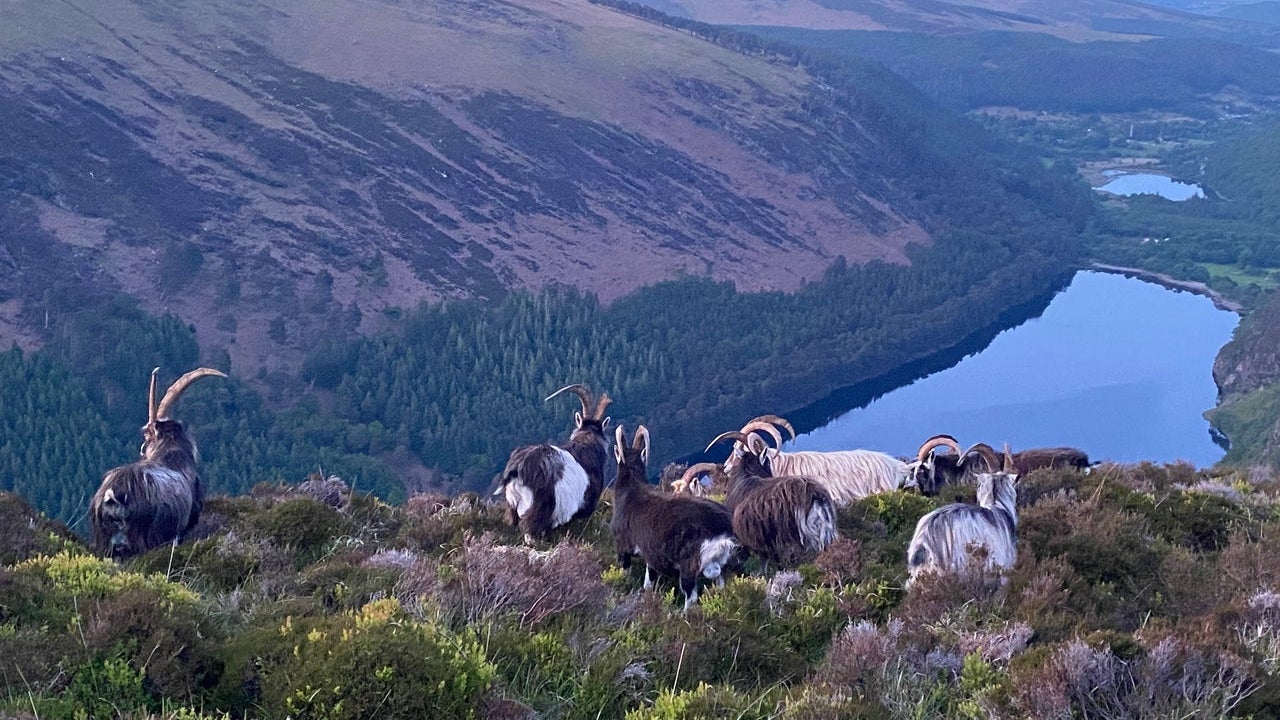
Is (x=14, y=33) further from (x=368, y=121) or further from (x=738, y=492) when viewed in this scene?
(x=738, y=492)

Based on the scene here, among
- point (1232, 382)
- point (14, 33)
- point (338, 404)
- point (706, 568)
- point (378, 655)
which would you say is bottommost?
point (338, 404)

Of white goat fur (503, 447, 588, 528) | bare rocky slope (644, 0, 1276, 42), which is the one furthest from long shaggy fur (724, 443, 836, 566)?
bare rocky slope (644, 0, 1276, 42)

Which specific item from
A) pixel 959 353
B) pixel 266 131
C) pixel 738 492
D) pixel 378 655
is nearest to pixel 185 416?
pixel 266 131

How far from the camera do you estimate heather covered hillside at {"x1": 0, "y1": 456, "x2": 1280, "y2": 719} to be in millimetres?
6176

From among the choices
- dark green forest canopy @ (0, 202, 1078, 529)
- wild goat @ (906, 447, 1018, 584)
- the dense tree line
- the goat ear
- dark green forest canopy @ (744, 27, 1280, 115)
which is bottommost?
dark green forest canopy @ (0, 202, 1078, 529)

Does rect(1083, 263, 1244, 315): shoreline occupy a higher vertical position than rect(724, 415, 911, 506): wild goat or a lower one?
lower

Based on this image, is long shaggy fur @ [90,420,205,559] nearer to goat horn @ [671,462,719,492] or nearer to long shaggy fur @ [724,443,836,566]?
long shaggy fur @ [724,443,836,566]

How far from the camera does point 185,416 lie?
192 ft

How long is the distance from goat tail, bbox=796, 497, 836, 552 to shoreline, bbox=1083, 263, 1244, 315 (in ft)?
277

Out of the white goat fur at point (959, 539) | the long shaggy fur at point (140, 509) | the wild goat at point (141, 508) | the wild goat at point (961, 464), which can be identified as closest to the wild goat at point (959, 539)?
the white goat fur at point (959, 539)

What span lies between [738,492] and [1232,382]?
213 ft

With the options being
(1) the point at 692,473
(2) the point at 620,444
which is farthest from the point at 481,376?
(2) the point at 620,444

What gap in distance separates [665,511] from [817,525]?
4.01ft

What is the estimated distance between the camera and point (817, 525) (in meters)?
10.2
